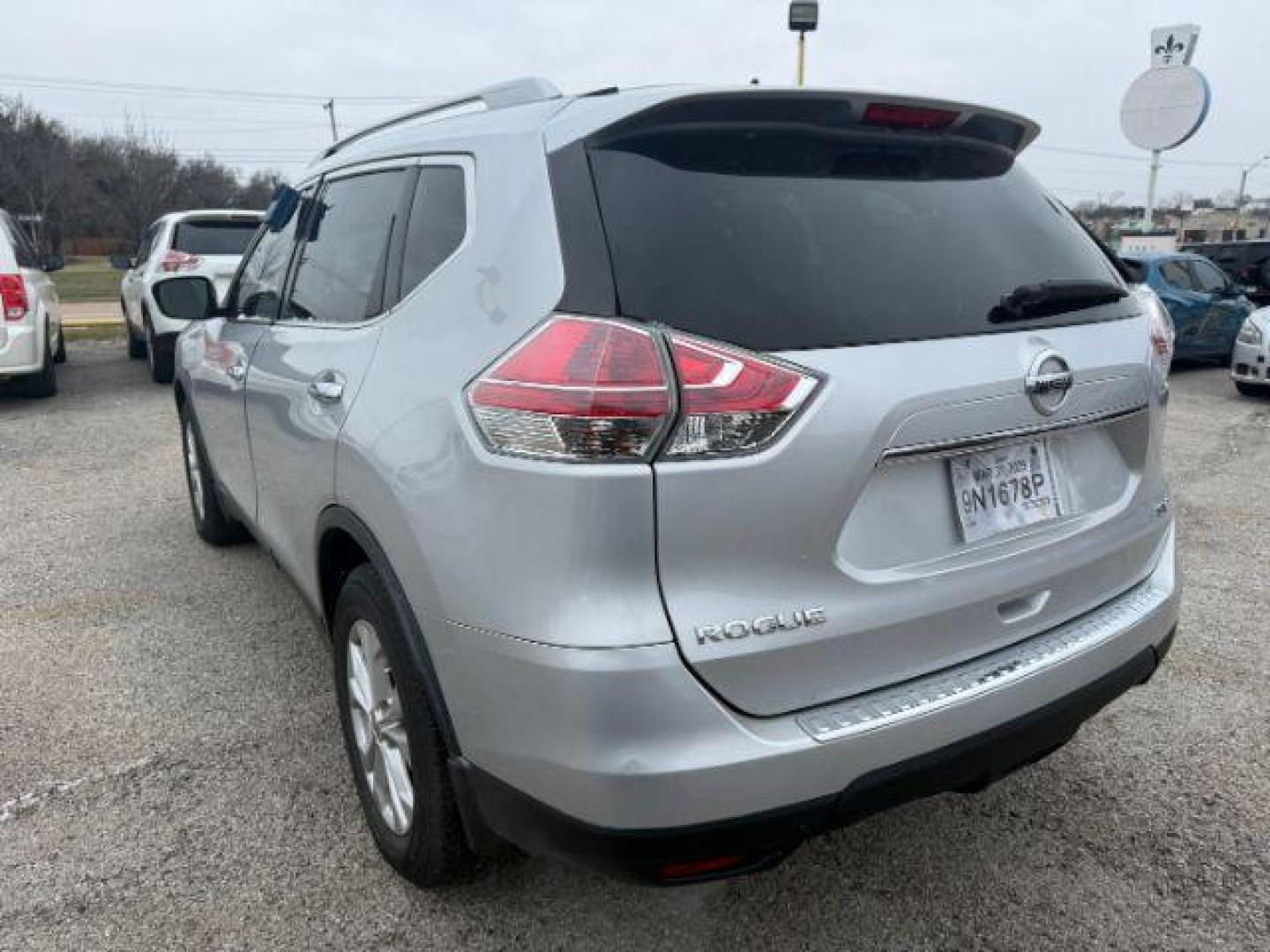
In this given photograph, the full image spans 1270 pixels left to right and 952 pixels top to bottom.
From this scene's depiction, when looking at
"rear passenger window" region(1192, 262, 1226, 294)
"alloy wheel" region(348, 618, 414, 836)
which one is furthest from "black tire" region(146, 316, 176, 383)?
"rear passenger window" region(1192, 262, 1226, 294)

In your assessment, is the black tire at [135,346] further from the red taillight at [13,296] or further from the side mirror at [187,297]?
the side mirror at [187,297]

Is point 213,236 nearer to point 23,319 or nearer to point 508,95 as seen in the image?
point 23,319

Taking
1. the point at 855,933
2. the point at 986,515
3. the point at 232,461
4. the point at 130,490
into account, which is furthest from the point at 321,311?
the point at 130,490

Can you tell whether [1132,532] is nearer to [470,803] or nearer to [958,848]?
[958,848]

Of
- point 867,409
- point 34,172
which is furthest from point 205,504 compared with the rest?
point 34,172

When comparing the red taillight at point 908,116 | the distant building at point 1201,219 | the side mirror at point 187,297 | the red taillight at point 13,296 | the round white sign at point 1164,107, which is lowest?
the distant building at point 1201,219

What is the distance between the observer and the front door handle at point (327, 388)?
2.37m

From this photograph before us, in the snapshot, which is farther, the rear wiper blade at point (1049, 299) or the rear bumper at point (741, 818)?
the rear wiper blade at point (1049, 299)

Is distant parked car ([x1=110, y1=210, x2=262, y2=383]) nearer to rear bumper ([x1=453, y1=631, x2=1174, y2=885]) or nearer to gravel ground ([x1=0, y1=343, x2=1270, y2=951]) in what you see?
gravel ground ([x1=0, y1=343, x2=1270, y2=951])

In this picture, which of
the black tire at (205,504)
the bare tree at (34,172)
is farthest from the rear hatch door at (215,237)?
the bare tree at (34,172)

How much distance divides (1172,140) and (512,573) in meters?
19.0

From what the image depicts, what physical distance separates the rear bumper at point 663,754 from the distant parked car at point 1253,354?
31.2ft

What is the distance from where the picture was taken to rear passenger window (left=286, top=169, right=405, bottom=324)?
2.47m

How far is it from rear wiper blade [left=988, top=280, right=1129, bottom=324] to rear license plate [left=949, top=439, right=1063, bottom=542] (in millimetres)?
268
